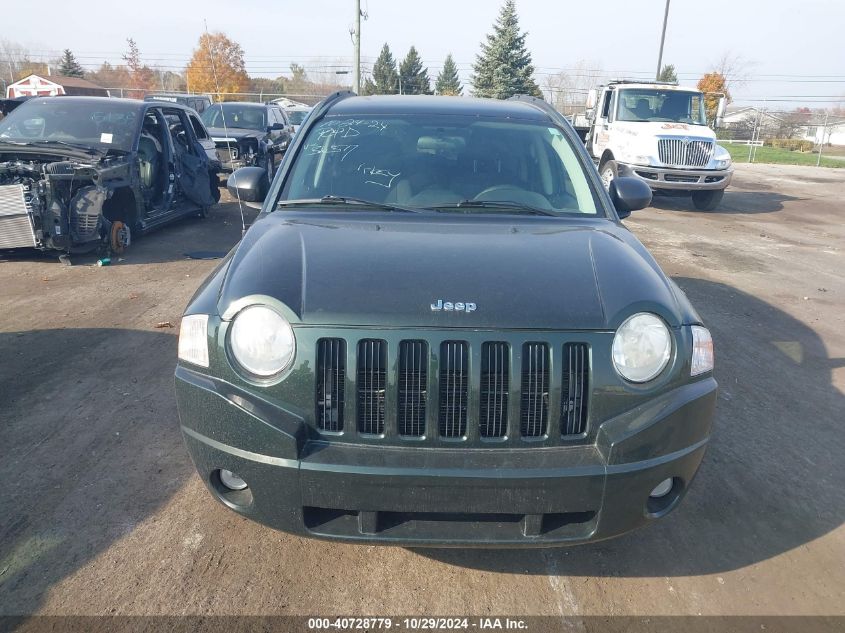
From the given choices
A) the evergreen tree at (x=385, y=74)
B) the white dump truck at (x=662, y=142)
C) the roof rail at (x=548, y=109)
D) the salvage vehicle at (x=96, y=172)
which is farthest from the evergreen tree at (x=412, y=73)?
the roof rail at (x=548, y=109)

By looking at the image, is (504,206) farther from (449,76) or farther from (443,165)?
(449,76)

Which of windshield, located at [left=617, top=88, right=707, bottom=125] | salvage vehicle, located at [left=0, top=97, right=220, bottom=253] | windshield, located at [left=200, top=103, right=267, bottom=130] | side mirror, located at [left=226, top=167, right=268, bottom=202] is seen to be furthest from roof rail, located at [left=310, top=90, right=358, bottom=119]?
windshield, located at [left=617, top=88, right=707, bottom=125]

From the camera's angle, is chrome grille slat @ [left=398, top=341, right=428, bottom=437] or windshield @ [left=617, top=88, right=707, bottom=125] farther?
windshield @ [left=617, top=88, right=707, bottom=125]

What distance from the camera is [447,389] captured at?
7.48 ft

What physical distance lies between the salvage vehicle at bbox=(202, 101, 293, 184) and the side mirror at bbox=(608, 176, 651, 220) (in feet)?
29.7

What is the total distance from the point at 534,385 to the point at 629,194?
2.12 metres

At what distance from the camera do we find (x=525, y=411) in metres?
2.30

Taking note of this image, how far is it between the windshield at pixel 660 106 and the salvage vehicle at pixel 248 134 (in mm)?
7471

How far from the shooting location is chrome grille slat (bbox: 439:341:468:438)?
7.47 feet

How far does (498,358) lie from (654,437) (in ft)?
2.06

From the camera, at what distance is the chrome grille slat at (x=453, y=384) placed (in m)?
2.28

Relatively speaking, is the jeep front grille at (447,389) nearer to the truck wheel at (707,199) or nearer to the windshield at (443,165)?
the windshield at (443,165)

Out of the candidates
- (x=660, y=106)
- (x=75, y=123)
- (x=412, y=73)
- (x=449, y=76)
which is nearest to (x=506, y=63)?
(x=412, y=73)

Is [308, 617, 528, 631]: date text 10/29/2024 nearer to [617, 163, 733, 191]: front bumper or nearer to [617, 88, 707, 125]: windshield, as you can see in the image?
[617, 163, 733, 191]: front bumper
